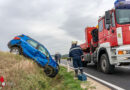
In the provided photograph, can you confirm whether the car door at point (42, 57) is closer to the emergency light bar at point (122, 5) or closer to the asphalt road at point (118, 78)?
the asphalt road at point (118, 78)

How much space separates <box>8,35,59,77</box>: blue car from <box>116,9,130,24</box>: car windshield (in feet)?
12.5

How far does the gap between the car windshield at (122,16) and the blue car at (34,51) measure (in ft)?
12.5

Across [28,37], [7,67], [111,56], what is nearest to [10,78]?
[7,67]

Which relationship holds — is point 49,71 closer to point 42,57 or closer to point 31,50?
point 42,57

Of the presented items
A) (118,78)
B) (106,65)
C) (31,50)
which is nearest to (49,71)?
(31,50)

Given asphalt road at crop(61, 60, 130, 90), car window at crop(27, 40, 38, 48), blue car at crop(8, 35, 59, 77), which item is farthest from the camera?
car window at crop(27, 40, 38, 48)

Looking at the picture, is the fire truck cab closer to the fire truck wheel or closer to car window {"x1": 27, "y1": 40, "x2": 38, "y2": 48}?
the fire truck wheel

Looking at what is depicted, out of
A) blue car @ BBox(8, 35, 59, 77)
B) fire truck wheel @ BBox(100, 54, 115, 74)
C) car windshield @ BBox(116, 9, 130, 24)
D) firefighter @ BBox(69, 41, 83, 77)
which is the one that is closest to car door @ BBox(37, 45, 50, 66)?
blue car @ BBox(8, 35, 59, 77)

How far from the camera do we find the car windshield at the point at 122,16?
6521 mm

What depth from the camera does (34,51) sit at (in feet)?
22.5

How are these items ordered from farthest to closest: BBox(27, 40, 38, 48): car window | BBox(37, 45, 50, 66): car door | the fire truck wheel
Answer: BBox(27, 40, 38, 48): car window
the fire truck wheel
BBox(37, 45, 50, 66): car door

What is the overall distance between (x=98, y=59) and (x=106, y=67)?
44.6 inches

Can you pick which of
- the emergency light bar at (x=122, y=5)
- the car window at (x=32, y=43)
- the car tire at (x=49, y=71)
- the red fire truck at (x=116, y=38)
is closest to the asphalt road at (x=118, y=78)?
the red fire truck at (x=116, y=38)

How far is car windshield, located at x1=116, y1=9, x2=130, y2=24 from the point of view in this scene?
6.52m
